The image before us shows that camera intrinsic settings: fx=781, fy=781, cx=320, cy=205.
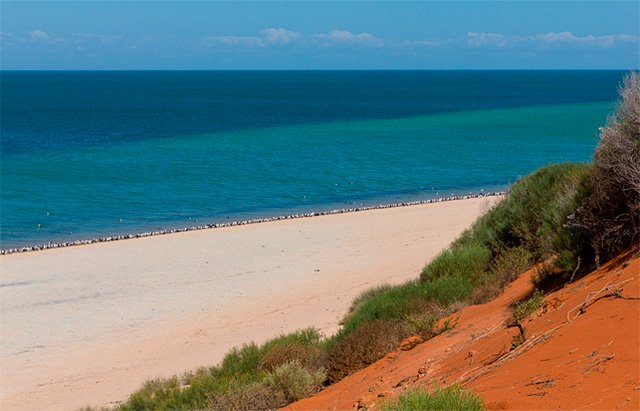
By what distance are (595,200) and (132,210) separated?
28854 millimetres

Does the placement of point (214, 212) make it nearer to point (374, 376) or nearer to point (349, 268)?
point (349, 268)

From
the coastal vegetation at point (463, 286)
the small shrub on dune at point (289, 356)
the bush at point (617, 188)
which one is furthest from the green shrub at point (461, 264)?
the bush at point (617, 188)

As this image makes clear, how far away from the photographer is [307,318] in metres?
17.1

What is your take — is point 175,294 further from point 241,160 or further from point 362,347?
point 241,160

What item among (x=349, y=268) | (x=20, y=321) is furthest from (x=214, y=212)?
(x=20, y=321)

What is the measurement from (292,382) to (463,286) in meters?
3.88

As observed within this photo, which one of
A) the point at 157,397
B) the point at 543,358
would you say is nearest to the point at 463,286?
the point at 157,397

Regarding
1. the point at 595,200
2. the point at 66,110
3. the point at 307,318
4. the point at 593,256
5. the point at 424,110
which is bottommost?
the point at 307,318

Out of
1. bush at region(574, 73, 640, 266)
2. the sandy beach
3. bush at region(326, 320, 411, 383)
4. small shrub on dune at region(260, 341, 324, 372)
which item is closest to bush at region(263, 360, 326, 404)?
bush at region(326, 320, 411, 383)

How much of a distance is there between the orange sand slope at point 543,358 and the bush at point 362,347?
0.27 m

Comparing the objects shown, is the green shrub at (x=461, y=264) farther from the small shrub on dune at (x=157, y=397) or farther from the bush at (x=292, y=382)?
the small shrub on dune at (x=157, y=397)

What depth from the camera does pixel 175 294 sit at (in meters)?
20.5

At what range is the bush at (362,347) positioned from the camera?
395 inches

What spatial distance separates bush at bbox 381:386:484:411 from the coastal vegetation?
3.13m
